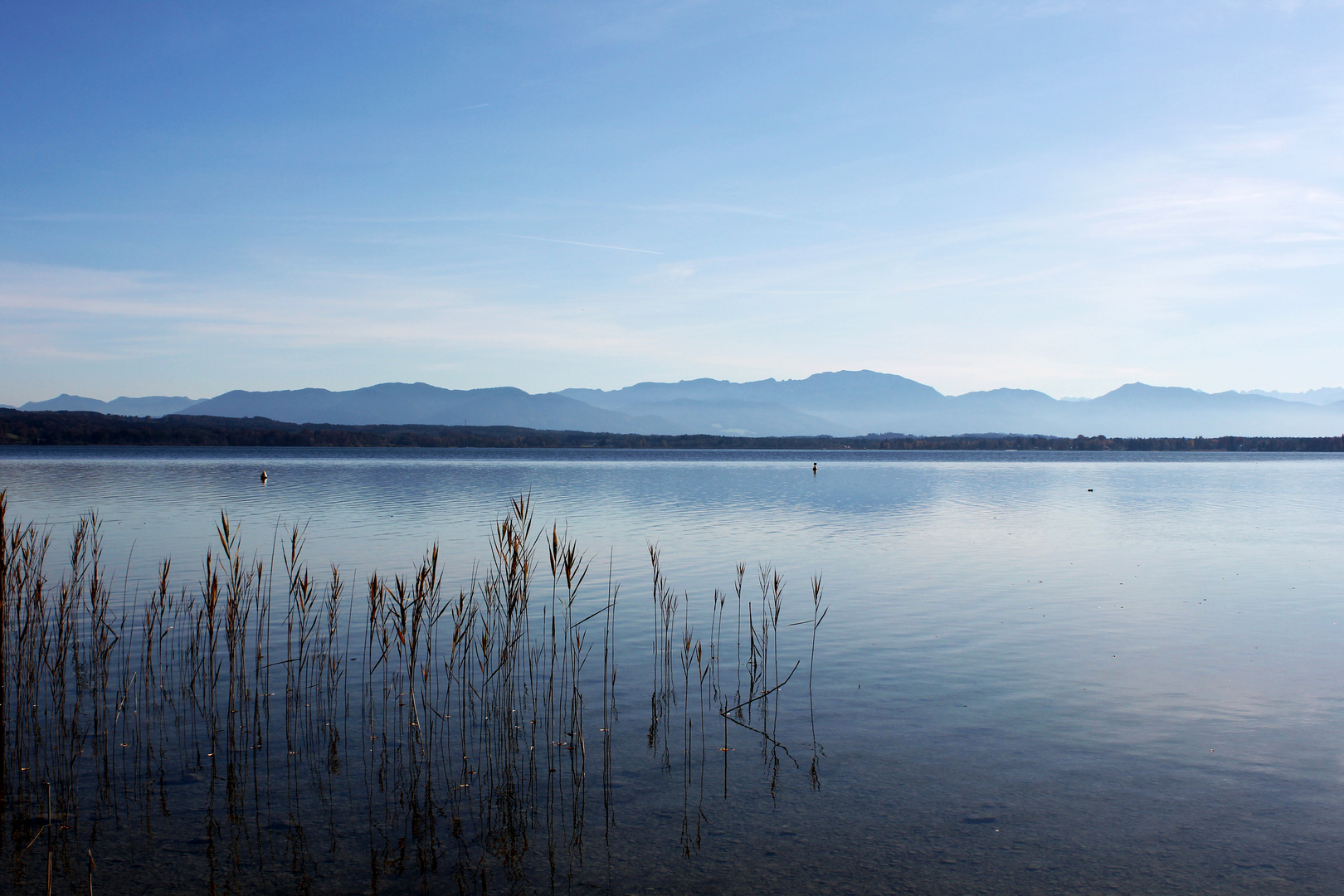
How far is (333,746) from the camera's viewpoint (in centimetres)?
920

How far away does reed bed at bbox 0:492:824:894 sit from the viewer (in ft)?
22.3

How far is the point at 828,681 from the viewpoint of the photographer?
39.3 feet

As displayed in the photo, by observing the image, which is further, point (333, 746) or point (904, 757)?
point (333, 746)

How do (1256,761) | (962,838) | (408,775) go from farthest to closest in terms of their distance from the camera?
(1256,761) < (408,775) < (962,838)

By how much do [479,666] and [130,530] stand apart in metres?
21.2

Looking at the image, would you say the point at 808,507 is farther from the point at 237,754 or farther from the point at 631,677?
the point at 237,754

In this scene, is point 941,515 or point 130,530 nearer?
point 130,530

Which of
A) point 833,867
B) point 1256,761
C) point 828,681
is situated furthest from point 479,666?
point 1256,761

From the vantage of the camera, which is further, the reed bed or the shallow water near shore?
the reed bed

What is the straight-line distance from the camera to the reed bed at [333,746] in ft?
22.3

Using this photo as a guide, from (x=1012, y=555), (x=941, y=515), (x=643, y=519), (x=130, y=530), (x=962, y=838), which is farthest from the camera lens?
(x=941, y=515)

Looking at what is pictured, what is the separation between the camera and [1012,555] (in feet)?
82.6

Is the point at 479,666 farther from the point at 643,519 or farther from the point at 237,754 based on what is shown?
the point at 643,519

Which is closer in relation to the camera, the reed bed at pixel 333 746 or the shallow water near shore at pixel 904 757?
the shallow water near shore at pixel 904 757
